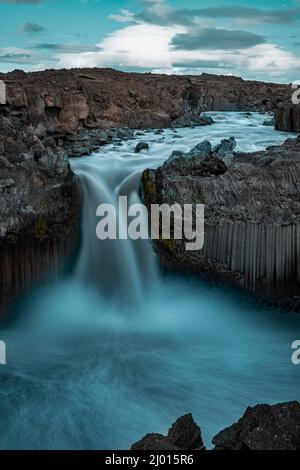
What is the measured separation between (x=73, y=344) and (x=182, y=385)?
268 centimetres

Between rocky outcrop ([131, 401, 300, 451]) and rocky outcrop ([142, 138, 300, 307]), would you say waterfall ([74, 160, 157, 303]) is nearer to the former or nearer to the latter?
rocky outcrop ([142, 138, 300, 307])

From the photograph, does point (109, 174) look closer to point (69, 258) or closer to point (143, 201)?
point (143, 201)

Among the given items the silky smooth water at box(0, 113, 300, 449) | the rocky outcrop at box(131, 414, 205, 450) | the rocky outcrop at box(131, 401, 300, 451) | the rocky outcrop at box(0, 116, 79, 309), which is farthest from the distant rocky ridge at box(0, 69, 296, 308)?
the rocky outcrop at box(131, 401, 300, 451)

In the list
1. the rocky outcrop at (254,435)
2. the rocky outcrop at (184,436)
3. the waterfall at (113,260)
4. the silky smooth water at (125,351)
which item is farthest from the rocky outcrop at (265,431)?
the waterfall at (113,260)

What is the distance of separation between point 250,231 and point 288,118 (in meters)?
→ 11.1

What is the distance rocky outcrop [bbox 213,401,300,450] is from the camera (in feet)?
16.1

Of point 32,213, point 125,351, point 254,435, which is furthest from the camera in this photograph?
point 32,213

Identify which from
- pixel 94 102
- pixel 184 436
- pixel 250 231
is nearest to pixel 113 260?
pixel 250 231

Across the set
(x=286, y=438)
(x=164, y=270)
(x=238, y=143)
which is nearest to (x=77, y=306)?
(x=164, y=270)

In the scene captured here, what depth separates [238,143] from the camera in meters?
19.6

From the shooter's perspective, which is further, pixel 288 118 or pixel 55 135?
pixel 288 118

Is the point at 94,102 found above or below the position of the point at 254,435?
above

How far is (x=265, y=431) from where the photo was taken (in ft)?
16.5

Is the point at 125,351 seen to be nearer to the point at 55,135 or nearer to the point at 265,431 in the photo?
the point at 265,431
